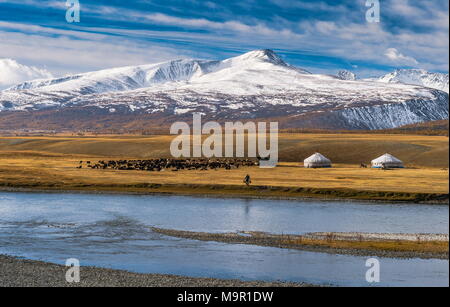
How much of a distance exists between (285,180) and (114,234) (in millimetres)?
43447

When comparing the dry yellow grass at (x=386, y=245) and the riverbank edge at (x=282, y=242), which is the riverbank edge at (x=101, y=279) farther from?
the dry yellow grass at (x=386, y=245)

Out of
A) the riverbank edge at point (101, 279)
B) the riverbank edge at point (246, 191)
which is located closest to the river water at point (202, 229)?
the riverbank edge at point (101, 279)

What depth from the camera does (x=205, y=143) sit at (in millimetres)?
162875

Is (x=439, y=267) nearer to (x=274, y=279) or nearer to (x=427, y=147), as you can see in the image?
(x=274, y=279)

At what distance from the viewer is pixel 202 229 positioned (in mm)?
52344

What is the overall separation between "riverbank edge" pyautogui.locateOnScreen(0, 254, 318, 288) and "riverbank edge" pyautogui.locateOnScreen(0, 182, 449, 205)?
4137 cm

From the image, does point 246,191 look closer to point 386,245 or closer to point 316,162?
point 386,245

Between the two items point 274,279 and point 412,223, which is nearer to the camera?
point 274,279

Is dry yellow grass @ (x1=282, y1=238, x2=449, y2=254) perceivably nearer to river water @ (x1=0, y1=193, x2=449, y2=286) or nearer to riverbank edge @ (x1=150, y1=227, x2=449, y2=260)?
riverbank edge @ (x1=150, y1=227, x2=449, y2=260)

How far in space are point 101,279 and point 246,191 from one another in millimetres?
46052

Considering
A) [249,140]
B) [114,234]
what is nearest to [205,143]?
→ [249,140]

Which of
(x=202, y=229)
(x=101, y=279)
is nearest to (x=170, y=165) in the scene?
(x=202, y=229)

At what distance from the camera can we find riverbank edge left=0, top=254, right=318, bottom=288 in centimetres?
3328

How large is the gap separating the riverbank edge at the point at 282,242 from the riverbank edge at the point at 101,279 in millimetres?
9996
